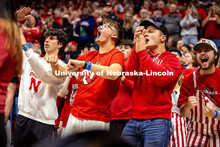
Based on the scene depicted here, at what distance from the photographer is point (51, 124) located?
4.29 m

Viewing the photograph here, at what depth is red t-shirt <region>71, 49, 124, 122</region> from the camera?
3750mm

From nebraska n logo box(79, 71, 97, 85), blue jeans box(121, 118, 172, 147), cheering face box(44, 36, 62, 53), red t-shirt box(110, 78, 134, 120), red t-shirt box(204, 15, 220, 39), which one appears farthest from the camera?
red t-shirt box(204, 15, 220, 39)

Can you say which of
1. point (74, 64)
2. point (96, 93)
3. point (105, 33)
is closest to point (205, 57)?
point (105, 33)

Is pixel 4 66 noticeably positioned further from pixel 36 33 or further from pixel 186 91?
pixel 36 33

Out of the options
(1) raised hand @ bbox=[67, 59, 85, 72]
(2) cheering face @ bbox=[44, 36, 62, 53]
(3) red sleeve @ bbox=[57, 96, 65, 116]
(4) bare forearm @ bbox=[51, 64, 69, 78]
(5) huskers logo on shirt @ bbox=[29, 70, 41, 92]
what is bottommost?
(3) red sleeve @ bbox=[57, 96, 65, 116]

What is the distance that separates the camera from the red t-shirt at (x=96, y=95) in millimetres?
3750

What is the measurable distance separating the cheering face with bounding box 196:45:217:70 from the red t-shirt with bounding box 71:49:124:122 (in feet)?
4.21

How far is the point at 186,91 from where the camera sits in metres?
4.36

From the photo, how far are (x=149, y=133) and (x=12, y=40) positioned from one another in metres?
2.02

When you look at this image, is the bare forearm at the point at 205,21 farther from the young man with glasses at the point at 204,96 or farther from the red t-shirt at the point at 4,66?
the red t-shirt at the point at 4,66

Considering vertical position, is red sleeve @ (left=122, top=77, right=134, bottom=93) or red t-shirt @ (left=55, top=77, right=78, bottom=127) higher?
red sleeve @ (left=122, top=77, right=134, bottom=93)

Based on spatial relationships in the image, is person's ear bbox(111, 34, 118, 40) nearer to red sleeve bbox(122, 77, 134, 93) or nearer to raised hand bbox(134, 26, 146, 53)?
raised hand bbox(134, 26, 146, 53)

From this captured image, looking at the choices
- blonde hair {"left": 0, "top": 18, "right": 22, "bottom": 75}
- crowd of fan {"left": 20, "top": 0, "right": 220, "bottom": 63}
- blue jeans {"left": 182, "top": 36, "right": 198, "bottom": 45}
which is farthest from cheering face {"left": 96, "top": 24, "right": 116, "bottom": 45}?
blue jeans {"left": 182, "top": 36, "right": 198, "bottom": 45}

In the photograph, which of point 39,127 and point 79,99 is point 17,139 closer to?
point 39,127
